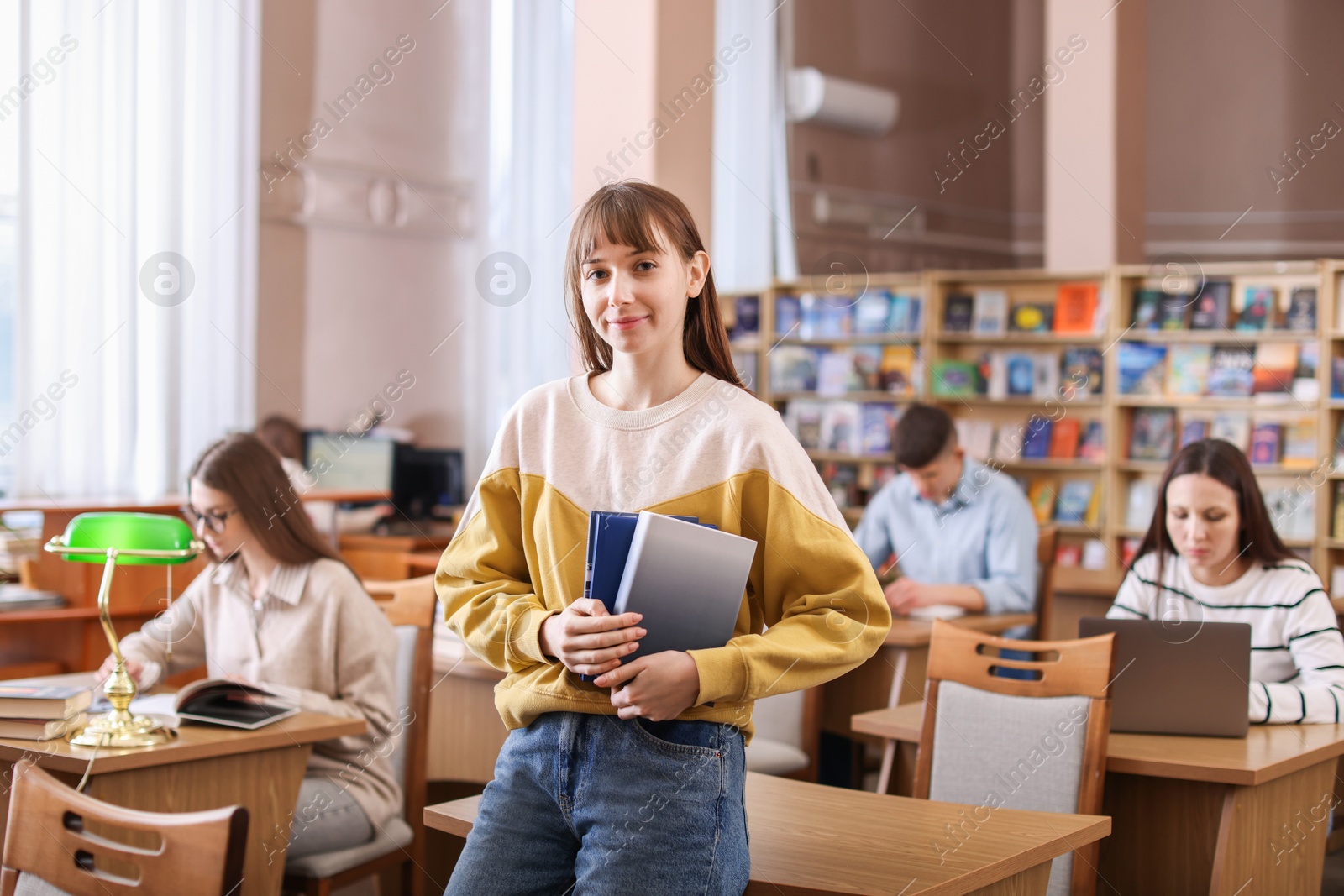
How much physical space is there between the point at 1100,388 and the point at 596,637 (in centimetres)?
587

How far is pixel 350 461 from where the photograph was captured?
20.6ft

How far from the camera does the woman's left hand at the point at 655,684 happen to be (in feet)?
4.36

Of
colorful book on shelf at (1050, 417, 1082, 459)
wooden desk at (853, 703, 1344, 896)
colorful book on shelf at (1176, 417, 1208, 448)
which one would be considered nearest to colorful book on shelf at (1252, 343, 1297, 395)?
colorful book on shelf at (1176, 417, 1208, 448)

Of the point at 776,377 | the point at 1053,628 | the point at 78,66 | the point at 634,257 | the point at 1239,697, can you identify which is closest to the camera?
the point at 634,257

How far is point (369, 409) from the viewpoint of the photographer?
712cm

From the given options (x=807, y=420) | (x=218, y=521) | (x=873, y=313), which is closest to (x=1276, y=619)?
(x=218, y=521)

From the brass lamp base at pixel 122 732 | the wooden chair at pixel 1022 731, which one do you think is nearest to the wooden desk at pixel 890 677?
the wooden chair at pixel 1022 731

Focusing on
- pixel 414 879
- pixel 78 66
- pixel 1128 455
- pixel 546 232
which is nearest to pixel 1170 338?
pixel 1128 455

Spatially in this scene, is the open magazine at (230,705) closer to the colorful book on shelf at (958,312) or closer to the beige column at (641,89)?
the beige column at (641,89)

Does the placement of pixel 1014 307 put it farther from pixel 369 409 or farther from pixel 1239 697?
pixel 1239 697

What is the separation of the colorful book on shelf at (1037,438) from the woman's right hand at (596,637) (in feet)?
19.4

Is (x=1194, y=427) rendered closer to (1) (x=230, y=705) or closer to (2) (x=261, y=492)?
(2) (x=261, y=492)

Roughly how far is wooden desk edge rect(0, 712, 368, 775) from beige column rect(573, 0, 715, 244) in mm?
3117

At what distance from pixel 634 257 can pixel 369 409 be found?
19.4ft
